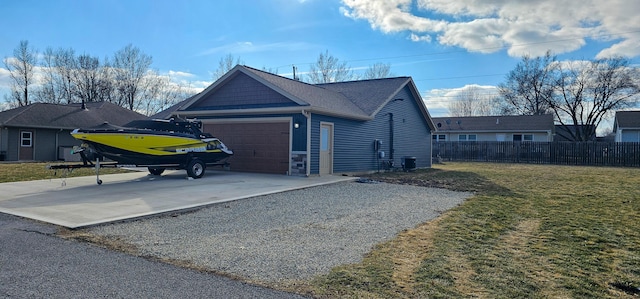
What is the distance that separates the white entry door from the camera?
→ 1438 centimetres

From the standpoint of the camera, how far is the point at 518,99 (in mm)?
44156

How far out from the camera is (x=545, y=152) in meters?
27.8

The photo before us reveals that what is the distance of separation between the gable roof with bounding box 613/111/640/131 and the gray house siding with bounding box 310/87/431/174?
20926mm

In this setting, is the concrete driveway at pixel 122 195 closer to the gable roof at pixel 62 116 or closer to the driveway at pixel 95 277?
the driveway at pixel 95 277

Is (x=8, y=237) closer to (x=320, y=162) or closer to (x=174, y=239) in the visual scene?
(x=174, y=239)

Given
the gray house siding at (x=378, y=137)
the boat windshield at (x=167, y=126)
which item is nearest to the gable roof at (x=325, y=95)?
the gray house siding at (x=378, y=137)

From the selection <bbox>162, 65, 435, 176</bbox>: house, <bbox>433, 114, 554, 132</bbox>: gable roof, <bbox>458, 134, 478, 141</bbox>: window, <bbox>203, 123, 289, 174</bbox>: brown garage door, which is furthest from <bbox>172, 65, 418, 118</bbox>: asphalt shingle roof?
<bbox>458, 134, 478, 141</bbox>: window

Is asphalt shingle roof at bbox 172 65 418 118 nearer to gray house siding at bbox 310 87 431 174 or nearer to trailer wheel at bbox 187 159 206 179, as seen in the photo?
gray house siding at bbox 310 87 431 174

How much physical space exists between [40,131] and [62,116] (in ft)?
6.22

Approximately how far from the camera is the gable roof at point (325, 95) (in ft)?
45.8

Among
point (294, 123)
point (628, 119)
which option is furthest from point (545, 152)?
point (294, 123)

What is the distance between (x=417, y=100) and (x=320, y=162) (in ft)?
28.7

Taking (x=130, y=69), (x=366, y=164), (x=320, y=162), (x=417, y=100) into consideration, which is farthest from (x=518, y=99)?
(x=130, y=69)

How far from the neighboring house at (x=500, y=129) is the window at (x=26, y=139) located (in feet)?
99.4
